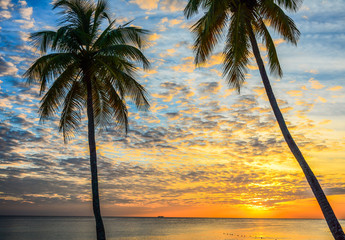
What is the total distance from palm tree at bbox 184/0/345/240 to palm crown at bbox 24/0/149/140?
3246 mm

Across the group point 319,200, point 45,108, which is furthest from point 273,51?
point 45,108

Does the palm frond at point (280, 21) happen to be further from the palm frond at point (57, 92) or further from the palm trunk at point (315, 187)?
the palm frond at point (57, 92)

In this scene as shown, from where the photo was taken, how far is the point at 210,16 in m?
11.3

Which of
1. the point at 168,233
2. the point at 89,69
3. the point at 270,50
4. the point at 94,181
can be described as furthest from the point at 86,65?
the point at 168,233

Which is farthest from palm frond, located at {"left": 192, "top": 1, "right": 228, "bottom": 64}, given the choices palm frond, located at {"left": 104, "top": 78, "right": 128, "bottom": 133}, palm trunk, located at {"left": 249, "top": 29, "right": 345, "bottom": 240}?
palm frond, located at {"left": 104, "top": 78, "right": 128, "bottom": 133}

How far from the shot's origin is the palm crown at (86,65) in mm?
13344

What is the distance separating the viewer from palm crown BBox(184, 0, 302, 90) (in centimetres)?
1155

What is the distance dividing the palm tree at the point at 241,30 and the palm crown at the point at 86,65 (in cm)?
325

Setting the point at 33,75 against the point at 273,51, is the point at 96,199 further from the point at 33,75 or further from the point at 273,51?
the point at 273,51

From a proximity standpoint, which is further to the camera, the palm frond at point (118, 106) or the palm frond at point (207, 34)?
the palm frond at point (118, 106)

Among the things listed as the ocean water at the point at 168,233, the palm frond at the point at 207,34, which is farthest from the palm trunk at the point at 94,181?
the ocean water at the point at 168,233

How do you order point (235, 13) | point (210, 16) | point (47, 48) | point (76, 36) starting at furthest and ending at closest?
point (47, 48), point (76, 36), point (235, 13), point (210, 16)

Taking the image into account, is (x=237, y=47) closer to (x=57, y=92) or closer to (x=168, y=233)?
(x=57, y=92)

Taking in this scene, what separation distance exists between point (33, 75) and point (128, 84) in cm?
490
